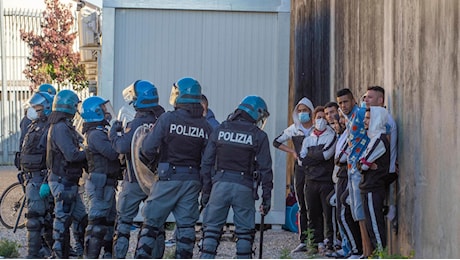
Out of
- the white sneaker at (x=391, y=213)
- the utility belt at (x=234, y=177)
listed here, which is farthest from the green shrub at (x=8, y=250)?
the white sneaker at (x=391, y=213)

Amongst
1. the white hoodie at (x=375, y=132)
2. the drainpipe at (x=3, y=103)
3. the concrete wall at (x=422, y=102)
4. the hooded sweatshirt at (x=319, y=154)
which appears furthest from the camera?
the drainpipe at (x=3, y=103)

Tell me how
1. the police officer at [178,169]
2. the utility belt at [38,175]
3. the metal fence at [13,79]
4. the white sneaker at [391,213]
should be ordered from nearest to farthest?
the police officer at [178,169] → the white sneaker at [391,213] → the utility belt at [38,175] → the metal fence at [13,79]

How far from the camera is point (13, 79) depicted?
34.5m

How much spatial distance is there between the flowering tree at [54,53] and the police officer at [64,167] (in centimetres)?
2229

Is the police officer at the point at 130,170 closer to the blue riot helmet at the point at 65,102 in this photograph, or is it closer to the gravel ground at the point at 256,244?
the gravel ground at the point at 256,244

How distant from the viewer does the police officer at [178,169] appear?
1007 centimetres

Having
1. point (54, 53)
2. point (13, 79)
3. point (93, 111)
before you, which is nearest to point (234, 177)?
point (93, 111)

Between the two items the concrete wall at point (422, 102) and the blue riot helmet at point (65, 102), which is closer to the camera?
the concrete wall at point (422, 102)

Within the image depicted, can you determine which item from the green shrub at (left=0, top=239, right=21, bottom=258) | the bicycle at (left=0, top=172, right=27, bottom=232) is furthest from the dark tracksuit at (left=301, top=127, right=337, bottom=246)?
the bicycle at (left=0, top=172, right=27, bottom=232)

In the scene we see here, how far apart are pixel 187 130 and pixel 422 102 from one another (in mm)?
2332

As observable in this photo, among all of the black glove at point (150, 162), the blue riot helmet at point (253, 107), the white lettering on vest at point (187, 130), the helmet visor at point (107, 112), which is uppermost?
the blue riot helmet at point (253, 107)

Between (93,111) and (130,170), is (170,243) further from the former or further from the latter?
(93,111)

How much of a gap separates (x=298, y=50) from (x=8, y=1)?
83.1ft

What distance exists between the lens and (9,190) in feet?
49.9
